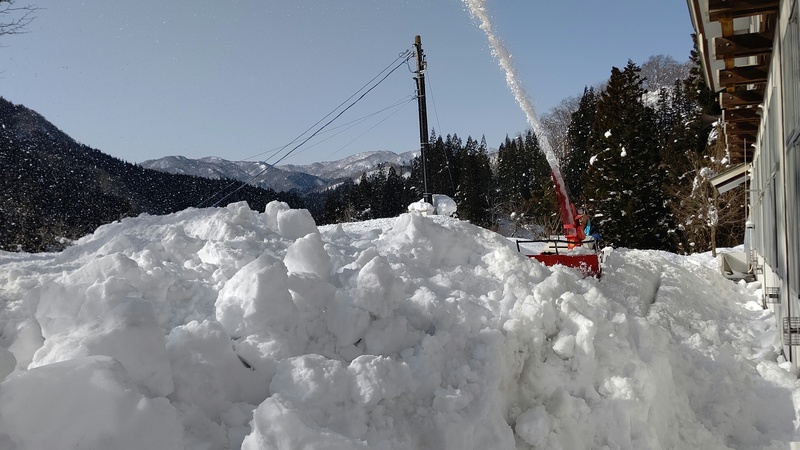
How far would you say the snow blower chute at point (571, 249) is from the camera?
754cm

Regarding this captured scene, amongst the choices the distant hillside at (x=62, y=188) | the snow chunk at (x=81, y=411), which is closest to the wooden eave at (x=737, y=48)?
the snow chunk at (x=81, y=411)

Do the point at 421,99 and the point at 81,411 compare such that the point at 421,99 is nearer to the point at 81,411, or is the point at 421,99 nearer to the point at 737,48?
the point at 737,48

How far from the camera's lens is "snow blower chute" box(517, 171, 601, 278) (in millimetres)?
7543

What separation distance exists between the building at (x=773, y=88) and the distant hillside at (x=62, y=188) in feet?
41.7

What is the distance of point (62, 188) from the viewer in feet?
103

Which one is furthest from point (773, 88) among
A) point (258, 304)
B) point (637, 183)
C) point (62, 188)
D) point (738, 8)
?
point (62, 188)

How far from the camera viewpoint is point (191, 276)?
16.3 feet

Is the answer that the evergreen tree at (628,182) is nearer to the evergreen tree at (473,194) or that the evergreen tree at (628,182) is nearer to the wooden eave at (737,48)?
the evergreen tree at (473,194)

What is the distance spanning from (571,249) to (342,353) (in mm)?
5135

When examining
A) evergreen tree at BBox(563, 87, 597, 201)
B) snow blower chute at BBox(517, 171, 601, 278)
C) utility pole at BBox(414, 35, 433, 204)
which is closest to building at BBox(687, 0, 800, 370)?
snow blower chute at BBox(517, 171, 601, 278)

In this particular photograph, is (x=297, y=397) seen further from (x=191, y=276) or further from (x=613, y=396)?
(x=613, y=396)

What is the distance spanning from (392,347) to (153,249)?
271 centimetres

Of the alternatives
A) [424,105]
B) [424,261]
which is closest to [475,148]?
[424,105]

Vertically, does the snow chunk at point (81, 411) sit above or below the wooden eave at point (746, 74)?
below
